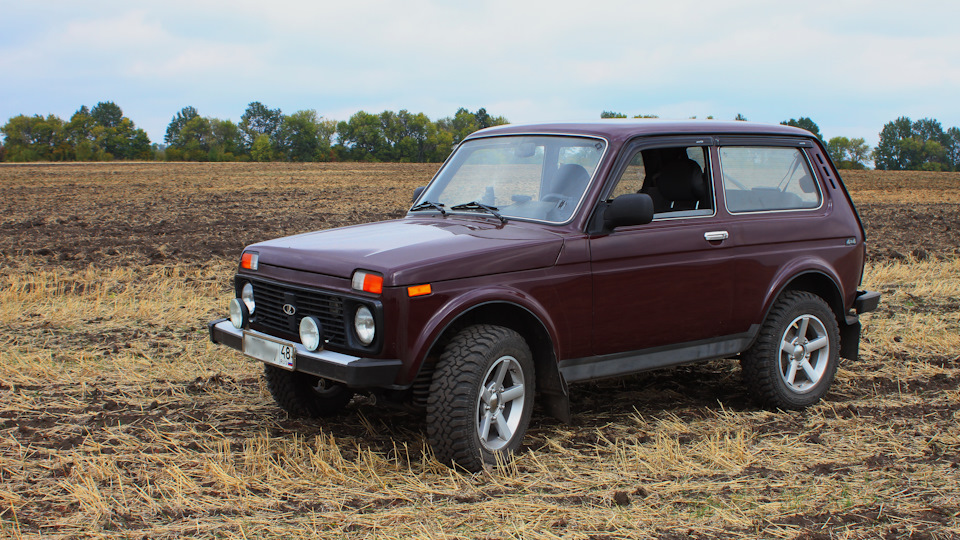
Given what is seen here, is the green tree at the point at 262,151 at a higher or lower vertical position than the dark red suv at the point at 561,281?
higher

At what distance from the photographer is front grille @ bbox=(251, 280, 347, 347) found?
474cm

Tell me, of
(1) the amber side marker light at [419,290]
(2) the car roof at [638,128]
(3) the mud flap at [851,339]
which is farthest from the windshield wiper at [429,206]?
(3) the mud flap at [851,339]

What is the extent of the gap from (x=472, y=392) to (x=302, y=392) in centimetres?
162

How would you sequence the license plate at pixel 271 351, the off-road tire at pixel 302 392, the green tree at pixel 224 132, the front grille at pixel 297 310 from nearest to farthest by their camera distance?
the front grille at pixel 297 310, the license plate at pixel 271 351, the off-road tire at pixel 302 392, the green tree at pixel 224 132

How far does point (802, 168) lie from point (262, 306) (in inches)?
158

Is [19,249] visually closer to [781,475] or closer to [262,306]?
[262,306]

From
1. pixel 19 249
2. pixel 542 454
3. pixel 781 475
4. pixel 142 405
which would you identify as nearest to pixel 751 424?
pixel 781 475

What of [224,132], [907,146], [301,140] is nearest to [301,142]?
[301,140]

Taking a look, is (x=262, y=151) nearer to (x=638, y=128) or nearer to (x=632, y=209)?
(x=638, y=128)

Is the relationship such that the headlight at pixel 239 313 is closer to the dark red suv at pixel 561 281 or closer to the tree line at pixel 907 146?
the dark red suv at pixel 561 281

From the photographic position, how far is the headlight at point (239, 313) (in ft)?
17.5

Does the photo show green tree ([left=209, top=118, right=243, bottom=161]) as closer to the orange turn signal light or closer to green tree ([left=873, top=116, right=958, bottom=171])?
green tree ([left=873, top=116, right=958, bottom=171])

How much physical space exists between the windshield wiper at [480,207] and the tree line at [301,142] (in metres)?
74.0

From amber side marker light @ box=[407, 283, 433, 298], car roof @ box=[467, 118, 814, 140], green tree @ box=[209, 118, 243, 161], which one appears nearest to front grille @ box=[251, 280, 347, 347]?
amber side marker light @ box=[407, 283, 433, 298]
